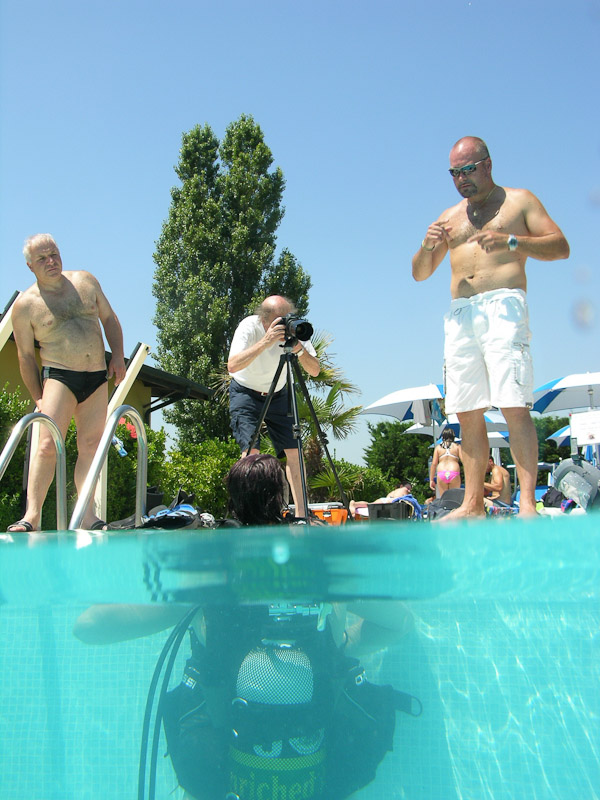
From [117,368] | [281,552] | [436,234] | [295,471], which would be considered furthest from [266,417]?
[281,552]

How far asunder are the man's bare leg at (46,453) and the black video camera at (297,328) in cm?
133

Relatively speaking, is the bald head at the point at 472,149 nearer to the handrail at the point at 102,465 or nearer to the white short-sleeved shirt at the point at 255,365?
the white short-sleeved shirt at the point at 255,365

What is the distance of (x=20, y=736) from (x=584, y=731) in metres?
1.34

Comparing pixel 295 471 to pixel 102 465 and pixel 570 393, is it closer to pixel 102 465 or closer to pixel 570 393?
pixel 102 465

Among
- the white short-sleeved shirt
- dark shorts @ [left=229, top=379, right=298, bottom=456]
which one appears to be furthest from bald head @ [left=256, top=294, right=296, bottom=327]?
dark shorts @ [left=229, top=379, right=298, bottom=456]

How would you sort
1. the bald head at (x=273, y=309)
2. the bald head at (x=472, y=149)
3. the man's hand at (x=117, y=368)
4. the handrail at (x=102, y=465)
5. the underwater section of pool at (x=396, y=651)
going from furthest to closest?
the bald head at (x=273, y=309) → the man's hand at (x=117, y=368) → the bald head at (x=472, y=149) → the handrail at (x=102, y=465) → the underwater section of pool at (x=396, y=651)

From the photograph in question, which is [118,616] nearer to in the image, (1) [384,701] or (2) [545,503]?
(1) [384,701]

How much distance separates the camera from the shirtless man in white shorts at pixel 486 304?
3230 millimetres

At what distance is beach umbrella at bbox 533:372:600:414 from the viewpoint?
422 inches

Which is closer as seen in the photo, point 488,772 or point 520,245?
point 488,772

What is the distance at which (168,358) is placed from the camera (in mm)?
19469

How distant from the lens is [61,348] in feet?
12.6

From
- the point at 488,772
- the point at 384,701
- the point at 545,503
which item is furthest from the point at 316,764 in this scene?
the point at 545,503

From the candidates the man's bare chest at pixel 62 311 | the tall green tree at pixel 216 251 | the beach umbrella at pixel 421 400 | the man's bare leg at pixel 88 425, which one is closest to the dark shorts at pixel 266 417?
the man's bare leg at pixel 88 425
